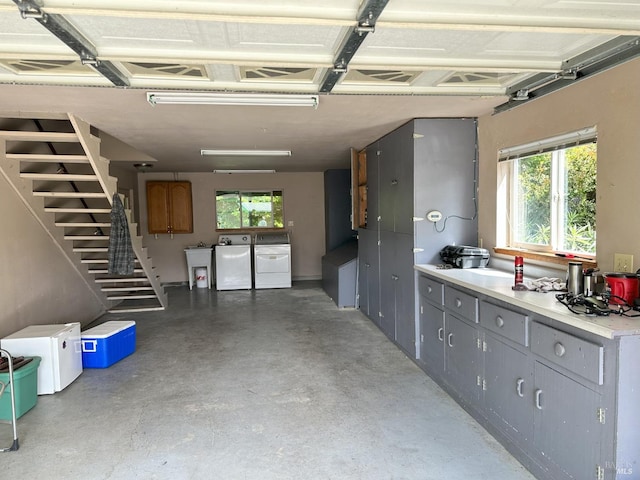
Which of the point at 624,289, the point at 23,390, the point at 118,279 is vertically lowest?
the point at 23,390

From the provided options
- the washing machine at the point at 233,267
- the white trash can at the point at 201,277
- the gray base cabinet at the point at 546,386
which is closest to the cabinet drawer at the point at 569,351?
the gray base cabinet at the point at 546,386

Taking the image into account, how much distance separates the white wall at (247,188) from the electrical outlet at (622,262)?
6597 millimetres

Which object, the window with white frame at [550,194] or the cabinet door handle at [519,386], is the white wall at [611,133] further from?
the cabinet door handle at [519,386]

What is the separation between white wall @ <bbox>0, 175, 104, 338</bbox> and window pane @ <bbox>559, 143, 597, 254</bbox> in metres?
4.59

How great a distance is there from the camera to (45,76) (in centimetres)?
233

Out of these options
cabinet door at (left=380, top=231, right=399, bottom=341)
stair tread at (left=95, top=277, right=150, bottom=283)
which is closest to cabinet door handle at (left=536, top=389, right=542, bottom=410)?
cabinet door at (left=380, top=231, right=399, bottom=341)

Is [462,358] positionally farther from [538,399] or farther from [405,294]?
[405,294]

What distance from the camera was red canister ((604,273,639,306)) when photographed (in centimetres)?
185

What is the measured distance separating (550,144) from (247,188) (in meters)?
6.41

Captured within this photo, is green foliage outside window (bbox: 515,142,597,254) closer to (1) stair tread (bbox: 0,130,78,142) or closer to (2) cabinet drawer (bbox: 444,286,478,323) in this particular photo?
(2) cabinet drawer (bbox: 444,286,478,323)

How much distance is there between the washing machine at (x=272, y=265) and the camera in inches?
295

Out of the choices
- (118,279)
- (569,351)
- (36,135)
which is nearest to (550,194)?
(569,351)

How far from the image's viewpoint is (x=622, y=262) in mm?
2104

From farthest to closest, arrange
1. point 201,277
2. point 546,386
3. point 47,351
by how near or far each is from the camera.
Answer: point 201,277 < point 47,351 < point 546,386
